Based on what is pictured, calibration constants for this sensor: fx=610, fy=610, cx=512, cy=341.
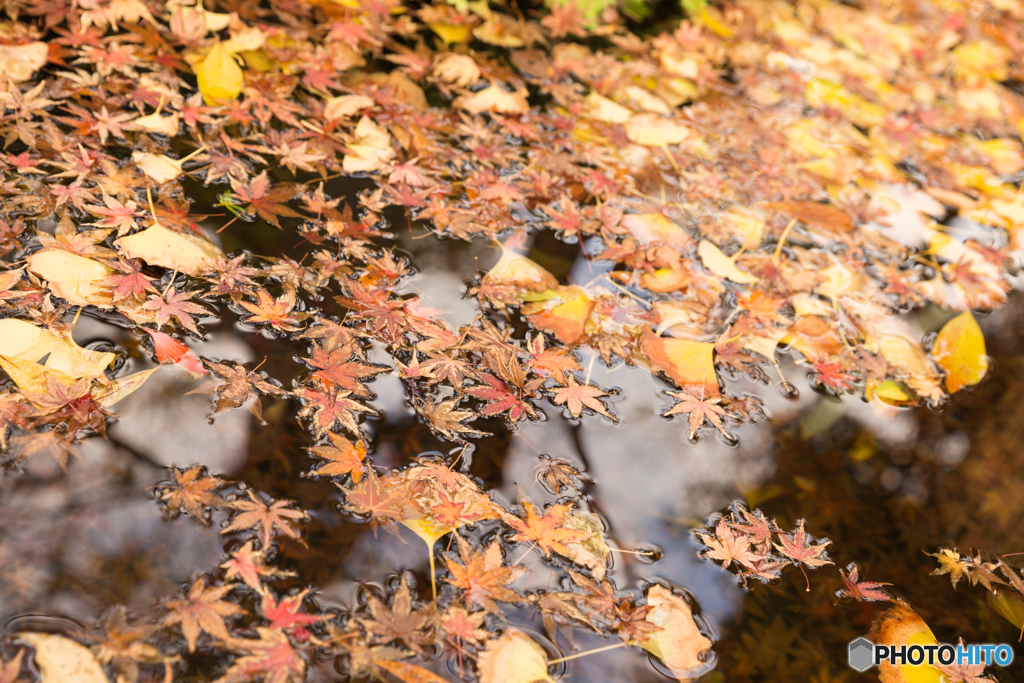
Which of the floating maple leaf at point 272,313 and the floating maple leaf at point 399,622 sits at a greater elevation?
the floating maple leaf at point 272,313

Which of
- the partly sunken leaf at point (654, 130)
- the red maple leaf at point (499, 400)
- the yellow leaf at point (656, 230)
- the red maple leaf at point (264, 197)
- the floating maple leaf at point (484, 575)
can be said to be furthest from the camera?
the partly sunken leaf at point (654, 130)

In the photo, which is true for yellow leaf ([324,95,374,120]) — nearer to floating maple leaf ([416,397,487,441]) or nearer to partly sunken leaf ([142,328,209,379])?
partly sunken leaf ([142,328,209,379])

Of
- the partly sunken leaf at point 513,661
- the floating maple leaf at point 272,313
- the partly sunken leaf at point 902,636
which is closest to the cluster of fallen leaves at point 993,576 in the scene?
the partly sunken leaf at point 902,636

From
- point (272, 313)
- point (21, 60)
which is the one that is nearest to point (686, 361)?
point (272, 313)

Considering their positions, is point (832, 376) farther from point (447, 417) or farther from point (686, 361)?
point (447, 417)

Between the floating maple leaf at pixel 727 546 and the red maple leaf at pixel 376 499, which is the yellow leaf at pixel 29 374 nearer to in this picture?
the red maple leaf at pixel 376 499

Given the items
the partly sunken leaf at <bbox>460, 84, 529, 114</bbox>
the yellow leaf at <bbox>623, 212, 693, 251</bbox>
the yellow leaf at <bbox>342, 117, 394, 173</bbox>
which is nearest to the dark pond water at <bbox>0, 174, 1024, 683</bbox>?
the yellow leaf at <bbox>342, 117, 394, 173</bbox>
